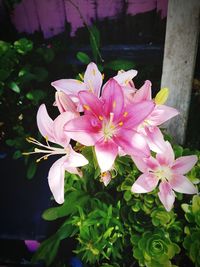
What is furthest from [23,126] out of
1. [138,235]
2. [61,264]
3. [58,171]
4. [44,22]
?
[58,171]

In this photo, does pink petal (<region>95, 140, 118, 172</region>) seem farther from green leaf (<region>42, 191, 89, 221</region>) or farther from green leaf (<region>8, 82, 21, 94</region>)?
green leaf (<region>8, 82, 21, 94</region>)

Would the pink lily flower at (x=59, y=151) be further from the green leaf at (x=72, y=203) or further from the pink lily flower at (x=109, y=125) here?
the green leaf at (x=72, y=203)

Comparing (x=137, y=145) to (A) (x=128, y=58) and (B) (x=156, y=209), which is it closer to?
(B) (x=156, y=209)

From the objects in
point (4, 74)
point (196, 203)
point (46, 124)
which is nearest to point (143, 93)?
point (46, 124)

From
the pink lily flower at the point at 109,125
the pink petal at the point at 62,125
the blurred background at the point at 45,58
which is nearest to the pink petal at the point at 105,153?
the pink lily flower at the point at 109,125

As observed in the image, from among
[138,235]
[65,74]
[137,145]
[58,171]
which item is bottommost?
[138,235]

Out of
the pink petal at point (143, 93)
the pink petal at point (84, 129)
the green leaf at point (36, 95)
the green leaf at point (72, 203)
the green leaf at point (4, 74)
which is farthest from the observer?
the green leaf at point (36, 95)
